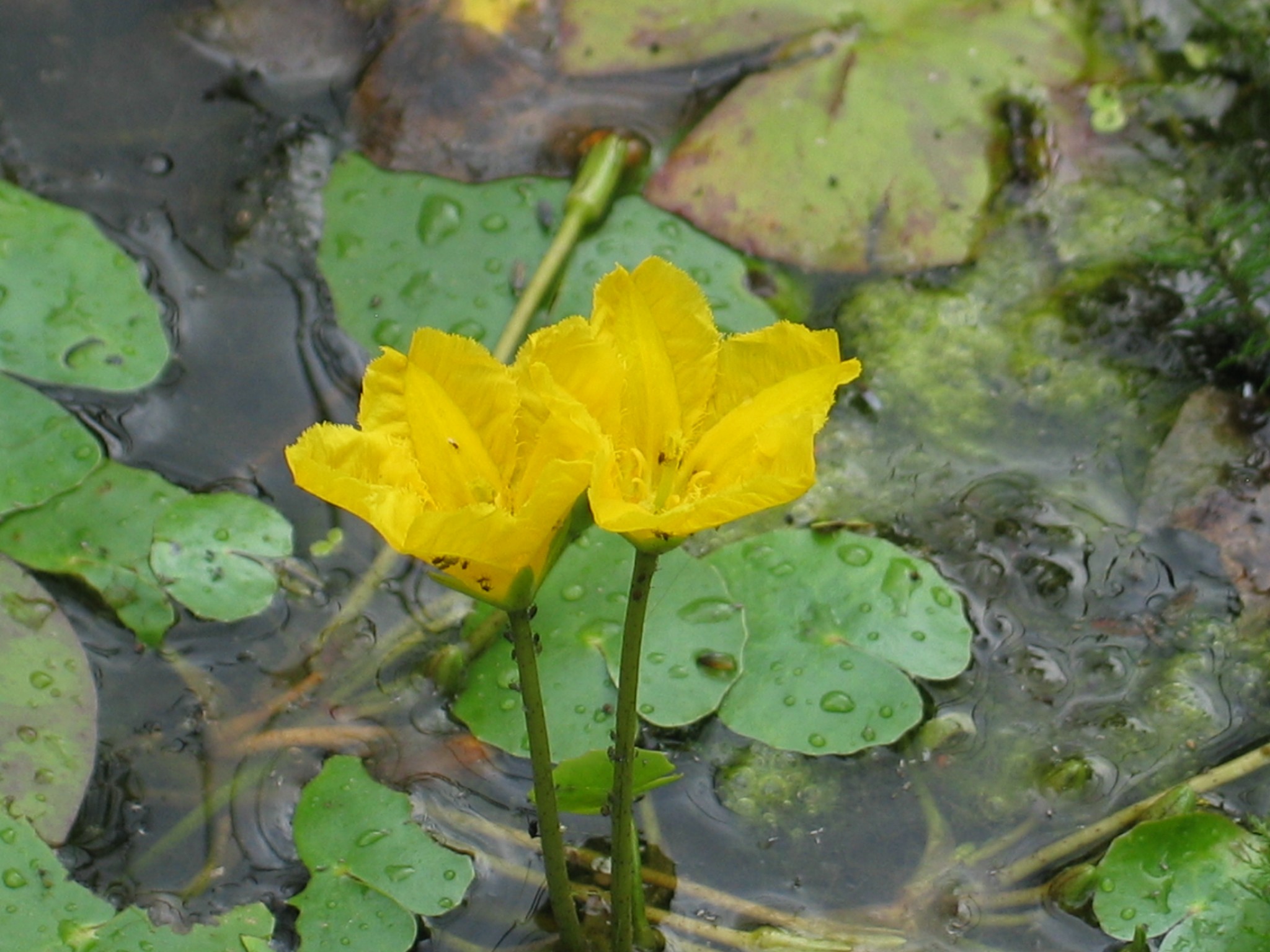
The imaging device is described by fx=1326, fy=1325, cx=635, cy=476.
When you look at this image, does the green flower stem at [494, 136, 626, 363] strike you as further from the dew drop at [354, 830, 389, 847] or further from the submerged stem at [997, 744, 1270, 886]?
the submerged stem at [997, 744, 1270, 886]

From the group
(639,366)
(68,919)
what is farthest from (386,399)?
(68,919)

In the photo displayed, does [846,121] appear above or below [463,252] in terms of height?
above

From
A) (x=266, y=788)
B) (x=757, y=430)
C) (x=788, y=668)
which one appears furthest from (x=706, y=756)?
(x=757, y=430)

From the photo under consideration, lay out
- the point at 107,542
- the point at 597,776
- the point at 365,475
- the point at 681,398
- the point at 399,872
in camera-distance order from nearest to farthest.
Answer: the point at 365,475, the point at 681,398, the point at 597,776, the point at 399,872, the point at 107,542

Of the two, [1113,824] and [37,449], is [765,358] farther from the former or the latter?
[37,449]

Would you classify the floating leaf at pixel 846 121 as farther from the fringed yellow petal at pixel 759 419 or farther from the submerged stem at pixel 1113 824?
the fringed yellow petal at pixel 759 419

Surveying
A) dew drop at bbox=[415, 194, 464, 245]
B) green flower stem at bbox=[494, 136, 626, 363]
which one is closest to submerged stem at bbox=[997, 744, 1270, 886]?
green flower stem at bbox=[494, 136, 626, 363]

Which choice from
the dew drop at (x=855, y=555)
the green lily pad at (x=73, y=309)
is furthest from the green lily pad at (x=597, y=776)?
the green lily pad at (x=73, y=309)
